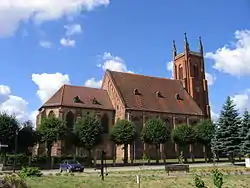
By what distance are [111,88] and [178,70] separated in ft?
73.3

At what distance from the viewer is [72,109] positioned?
193 feet

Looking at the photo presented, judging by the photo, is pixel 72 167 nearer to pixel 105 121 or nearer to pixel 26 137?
pixel 26 137

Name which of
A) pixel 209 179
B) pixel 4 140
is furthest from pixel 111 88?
pixel 209 179

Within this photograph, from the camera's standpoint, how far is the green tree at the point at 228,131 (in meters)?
40.2

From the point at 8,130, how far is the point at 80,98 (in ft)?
66.5

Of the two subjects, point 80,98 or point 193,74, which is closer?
point 80,98

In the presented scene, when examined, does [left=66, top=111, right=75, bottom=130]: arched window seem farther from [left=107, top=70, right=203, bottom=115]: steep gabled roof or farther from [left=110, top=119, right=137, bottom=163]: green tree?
[left=110, top=119, right=137, bottom=163]: green tree

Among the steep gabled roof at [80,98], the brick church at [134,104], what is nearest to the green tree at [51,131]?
the brick church at [134,104]

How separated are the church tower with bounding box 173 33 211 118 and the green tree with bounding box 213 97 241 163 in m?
32.2

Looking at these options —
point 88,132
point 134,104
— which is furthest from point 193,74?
point 88,132

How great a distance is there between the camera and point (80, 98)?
61.3 metres

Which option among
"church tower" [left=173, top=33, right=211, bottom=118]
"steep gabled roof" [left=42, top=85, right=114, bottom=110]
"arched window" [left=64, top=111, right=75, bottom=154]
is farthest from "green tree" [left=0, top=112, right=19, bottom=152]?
"church tower" [left=173, top=33, right=211, bottom=118]

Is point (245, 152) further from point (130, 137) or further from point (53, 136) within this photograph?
point (53, 136)

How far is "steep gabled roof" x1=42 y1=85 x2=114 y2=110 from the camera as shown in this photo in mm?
59062
